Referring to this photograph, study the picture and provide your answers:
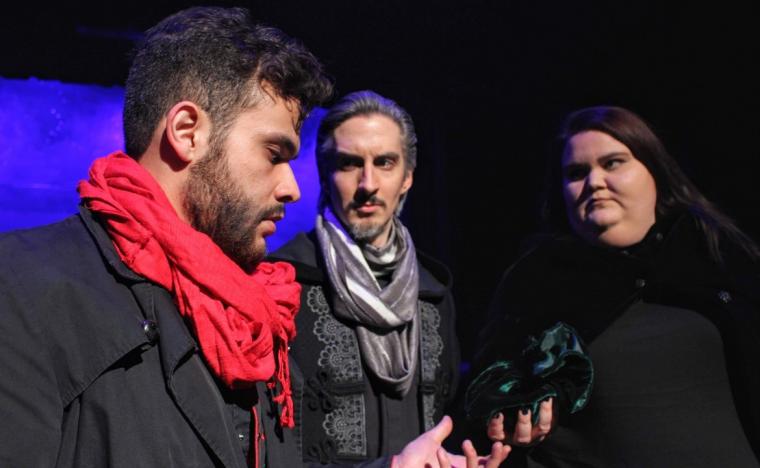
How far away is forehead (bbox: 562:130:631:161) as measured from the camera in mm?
2463

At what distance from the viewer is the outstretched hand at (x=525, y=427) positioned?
2.21 m

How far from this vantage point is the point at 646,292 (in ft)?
7.90

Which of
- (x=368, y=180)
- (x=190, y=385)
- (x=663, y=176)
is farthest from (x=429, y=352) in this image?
(x=190, y=385)

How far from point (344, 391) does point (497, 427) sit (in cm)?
48

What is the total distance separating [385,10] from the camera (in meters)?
3.71

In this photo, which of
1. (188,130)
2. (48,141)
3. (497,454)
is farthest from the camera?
(48,141)

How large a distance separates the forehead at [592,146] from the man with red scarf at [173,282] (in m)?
1.11

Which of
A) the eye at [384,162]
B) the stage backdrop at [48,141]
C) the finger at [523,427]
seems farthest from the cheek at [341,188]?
the stage backdrop at [48,141]

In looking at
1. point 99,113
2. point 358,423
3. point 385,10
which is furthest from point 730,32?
point 99,113

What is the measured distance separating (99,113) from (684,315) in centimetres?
250

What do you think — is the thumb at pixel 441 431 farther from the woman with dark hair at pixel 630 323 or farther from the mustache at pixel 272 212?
the mustache at pixel 272 212

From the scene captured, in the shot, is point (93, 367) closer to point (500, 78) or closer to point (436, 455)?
point (436, 455)

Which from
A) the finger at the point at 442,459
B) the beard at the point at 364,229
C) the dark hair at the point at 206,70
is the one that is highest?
the dark hair at the point at 206,70

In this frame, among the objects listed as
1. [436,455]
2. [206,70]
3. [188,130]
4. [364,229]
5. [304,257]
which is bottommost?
[436,455]
